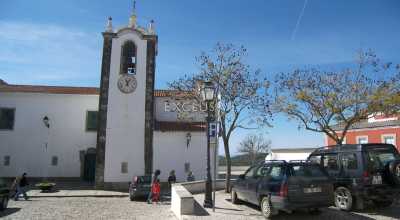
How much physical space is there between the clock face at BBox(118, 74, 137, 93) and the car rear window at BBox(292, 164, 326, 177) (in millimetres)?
16016

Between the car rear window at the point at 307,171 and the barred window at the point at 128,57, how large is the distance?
1652cm

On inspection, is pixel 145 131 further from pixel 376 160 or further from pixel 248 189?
pixel 376 160

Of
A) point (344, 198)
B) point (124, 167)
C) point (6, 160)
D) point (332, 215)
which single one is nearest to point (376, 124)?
point (124, 167)

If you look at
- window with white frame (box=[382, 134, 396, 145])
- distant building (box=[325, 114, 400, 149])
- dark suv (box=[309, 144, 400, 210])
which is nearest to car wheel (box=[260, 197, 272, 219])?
dark suv (box=[309, 144, 400, 210])

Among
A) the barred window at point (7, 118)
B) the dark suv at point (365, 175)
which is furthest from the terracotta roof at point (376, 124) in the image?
the barred window at point (7, 118)

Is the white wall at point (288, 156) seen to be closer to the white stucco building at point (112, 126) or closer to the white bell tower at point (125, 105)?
the white stucco building at point (112, 126)

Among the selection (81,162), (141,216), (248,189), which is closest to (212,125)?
(248,189)

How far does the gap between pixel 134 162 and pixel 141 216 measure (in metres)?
11.3

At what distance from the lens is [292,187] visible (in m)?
8.57

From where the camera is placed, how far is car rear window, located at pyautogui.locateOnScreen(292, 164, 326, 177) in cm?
895

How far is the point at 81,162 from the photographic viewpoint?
1031 inches

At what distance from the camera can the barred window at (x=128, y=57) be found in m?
23.6

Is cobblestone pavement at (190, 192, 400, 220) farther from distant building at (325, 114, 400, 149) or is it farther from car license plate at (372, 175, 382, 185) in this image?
distant building at (325, 114, 400, 149)

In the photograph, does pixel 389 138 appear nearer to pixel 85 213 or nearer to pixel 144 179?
pixel 144 179
